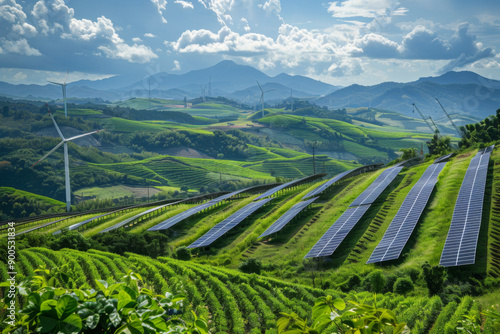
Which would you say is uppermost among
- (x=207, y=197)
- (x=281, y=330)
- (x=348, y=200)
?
(x=281, y=330)

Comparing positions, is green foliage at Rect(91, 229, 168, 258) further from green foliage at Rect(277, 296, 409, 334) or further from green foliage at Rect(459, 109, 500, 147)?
green foliage at Rect(459, 109, 500, 147)

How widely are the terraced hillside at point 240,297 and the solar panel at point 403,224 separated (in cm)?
749

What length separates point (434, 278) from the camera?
35750 millimetres

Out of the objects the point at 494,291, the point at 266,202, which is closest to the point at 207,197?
the point at 266,202

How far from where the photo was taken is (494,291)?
1328 inches

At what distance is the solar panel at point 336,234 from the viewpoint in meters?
46.2

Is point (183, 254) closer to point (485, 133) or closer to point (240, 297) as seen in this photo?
point (240, 297)

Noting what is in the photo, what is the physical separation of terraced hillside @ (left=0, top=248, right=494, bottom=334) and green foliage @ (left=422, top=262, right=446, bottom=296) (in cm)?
222

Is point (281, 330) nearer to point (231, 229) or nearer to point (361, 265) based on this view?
point (361, 265)

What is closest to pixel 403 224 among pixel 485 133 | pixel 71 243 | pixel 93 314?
pixel 71 243

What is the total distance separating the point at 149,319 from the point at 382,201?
→ 60981 millimetres

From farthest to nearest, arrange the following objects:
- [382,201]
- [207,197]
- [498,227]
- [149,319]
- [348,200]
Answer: [207,197] < [348,200] < [382,201] < [498,227] < [149,319]

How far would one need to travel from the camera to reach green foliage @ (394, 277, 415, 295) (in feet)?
119

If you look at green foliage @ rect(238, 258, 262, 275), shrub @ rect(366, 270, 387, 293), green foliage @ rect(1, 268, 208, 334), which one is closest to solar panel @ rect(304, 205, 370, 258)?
green foliage @ rect(238, 258, 262, 275)
